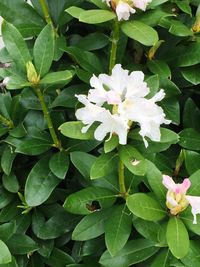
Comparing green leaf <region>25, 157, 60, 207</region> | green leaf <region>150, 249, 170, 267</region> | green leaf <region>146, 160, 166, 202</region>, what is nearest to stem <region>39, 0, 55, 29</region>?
green leaf <region>25, 157, 60, 207</region>

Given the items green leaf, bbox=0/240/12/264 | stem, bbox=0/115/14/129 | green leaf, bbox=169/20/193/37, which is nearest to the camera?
green leaf, bbox=0/240/12/264

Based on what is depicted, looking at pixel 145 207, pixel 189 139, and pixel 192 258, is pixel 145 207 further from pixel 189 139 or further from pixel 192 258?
pixel 189 139

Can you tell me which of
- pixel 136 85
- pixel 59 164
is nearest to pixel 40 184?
pixel 59 164

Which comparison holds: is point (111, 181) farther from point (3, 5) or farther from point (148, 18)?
point (3, 5)

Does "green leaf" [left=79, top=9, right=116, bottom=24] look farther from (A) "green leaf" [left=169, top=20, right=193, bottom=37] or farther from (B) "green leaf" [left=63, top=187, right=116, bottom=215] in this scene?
(B) "green leaf" [left=63, top=187, right=116, bottom=215]

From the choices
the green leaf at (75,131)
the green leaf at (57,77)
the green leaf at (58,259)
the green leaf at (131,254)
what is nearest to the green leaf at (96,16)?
the green leaf at (57,77)
